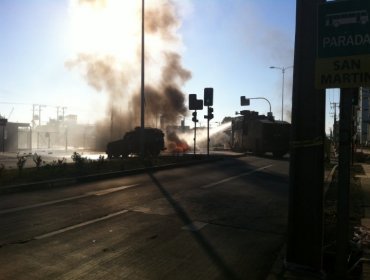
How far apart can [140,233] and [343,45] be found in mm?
4239


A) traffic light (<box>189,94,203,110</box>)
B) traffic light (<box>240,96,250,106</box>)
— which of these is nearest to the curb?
traffic light (<box>189,94,203,110</box>)

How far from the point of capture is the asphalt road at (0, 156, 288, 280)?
17.3 ft

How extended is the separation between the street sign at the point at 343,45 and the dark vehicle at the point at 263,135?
2777cm

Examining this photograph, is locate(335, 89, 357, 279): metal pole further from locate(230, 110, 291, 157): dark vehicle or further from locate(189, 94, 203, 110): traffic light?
locate(230, 110, 291, 157): dark vehicle

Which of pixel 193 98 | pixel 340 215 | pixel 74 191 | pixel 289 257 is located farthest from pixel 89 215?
pixel 193 98

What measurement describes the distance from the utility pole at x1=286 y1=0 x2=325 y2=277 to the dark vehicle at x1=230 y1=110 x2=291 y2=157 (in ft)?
89.2

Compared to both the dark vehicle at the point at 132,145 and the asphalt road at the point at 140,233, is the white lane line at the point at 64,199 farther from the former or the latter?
the dark vehicle at the point at 132,145

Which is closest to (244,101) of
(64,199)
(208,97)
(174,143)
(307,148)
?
(174,143)

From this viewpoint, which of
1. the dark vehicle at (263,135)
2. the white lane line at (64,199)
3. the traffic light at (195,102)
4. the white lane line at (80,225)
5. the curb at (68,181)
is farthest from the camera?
the dark vehicle at (263,135)

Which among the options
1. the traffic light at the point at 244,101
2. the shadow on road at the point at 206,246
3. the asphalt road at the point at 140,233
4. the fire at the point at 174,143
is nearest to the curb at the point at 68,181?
the asphalt road at the point at 140,233

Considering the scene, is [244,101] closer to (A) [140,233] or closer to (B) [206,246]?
(A) [140,233]

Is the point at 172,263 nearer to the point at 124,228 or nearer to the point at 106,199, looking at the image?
the point at 124,228

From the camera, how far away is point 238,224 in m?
7.91

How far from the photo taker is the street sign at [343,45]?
404cm
